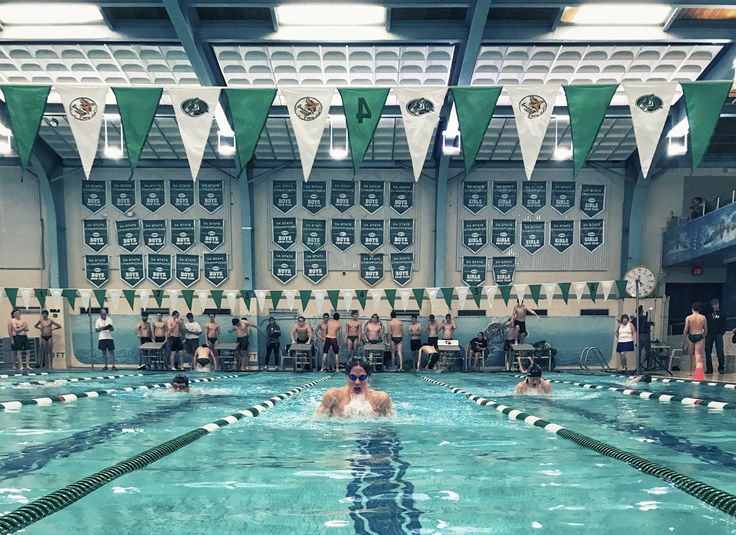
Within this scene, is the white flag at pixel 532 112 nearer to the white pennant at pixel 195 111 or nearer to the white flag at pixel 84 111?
the white pennant at pixel 195 111

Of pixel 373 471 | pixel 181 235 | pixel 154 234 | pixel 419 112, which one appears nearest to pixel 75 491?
pixel 373 471

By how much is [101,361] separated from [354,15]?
1218cm

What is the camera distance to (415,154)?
7.25 m

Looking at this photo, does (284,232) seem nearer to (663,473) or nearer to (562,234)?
(562,234)

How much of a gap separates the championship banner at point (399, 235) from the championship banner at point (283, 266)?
2979 mm

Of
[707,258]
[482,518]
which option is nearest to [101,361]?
[482,518]

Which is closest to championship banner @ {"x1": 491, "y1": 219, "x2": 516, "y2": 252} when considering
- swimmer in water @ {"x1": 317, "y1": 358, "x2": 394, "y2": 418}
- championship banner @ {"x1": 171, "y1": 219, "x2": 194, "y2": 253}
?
championship banner @ {"x1": 171, "y1": 219, "x2": 194, "y2": 253}

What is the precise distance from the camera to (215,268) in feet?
55.3

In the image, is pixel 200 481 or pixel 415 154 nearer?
pixel 200 481

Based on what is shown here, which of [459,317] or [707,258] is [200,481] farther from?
[707,258]

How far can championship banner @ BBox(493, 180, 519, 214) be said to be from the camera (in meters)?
16.9

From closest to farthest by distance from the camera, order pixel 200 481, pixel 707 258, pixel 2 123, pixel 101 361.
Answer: pixel 200 481, pixel 2 123, pixel 707 258, pixel 101 361

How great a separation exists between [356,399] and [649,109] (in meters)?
4.96

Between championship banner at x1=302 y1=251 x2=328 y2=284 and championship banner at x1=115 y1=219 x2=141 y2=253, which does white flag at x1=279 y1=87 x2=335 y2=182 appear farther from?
championship banner at x1=115 y1=219 x2=141 y2=253
